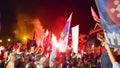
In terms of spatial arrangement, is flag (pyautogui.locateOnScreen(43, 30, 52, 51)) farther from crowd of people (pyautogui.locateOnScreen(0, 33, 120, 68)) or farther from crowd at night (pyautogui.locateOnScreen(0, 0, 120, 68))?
crowd of people (pyautogui.locateOnScreen(0, 33, 120, 68))

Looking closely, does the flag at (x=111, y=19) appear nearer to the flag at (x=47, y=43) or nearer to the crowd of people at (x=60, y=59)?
the crowd of people at (x=60, y=59)

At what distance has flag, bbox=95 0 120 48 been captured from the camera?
3.24 m

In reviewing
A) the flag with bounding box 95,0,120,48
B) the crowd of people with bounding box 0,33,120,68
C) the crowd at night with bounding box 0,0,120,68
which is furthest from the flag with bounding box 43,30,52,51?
the flag with bounding box 95,0,120,48

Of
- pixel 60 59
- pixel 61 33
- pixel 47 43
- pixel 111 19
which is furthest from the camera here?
pixel 47 43

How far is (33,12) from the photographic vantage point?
56.9 feet

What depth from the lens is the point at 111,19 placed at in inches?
129

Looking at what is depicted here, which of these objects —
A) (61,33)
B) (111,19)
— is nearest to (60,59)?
(61,33)

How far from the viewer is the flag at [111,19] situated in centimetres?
324

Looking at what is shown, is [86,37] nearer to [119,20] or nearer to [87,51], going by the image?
[87,51]

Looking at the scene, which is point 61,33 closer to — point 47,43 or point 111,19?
point 47,43

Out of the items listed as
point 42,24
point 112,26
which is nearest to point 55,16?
point 42,24

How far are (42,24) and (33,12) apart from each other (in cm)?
76

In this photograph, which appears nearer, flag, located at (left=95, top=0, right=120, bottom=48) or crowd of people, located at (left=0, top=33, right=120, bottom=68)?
flag, located at (left=95, top=0, right=120, bottom=48)

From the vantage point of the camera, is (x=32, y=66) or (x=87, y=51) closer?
(x=32, y=66)
